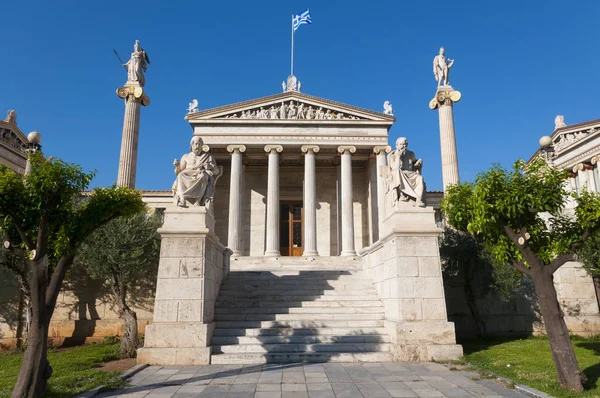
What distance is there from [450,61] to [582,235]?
73.3 ft

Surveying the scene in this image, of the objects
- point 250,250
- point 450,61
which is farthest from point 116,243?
point 450,61

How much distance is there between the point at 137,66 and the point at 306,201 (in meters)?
13.6

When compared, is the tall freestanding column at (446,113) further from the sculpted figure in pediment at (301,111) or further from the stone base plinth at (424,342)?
the stone base plinth at (424,342)

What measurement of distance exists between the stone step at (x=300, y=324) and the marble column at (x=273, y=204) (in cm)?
1117

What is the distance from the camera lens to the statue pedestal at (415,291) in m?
9.38

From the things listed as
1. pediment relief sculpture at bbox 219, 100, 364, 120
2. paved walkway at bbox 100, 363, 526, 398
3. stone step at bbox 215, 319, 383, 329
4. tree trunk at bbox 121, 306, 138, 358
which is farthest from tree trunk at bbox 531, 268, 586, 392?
pediment relief sculpture at bbox 219, 100, 364, 120

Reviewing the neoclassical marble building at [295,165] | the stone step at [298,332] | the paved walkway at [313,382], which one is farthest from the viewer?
the neoclassical marble building at [295,165]

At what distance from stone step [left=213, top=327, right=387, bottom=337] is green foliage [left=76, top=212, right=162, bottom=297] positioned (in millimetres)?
6093

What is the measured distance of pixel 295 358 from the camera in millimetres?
9305

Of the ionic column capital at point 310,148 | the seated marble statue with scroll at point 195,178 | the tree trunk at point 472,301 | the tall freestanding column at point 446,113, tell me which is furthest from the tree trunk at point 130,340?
the tall freestanding column at point 446,113

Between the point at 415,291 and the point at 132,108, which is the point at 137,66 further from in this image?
Result: the point at 415,291

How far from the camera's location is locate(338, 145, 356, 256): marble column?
2322 cm

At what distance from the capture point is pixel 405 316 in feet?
32.1

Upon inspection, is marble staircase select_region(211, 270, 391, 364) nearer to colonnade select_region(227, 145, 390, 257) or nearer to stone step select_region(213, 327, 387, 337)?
stone step select_region(213, 327, 387, 337)
